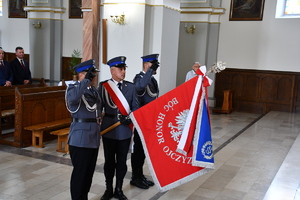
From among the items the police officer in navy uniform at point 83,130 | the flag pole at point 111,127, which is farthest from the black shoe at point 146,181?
the police officer in navy uniform at point 83,130

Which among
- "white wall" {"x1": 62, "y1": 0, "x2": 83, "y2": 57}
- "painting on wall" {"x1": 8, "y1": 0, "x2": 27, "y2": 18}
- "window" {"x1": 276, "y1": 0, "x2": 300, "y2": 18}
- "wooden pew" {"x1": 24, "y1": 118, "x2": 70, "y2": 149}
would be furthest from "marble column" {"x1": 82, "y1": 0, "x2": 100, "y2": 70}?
"painting on wall" {"x1": 8, "y1": 0, "x2": 27, "y2": 18}

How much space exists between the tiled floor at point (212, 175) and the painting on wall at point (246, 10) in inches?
203

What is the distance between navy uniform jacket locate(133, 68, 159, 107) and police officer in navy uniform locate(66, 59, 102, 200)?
2.25 feet

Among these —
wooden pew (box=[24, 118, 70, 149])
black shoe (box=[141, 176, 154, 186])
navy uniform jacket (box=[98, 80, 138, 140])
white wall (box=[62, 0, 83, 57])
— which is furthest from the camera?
white wall (box=[62, 0, 83, 57])

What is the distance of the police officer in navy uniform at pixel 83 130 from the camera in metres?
3.09

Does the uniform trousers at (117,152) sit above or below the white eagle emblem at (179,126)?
below

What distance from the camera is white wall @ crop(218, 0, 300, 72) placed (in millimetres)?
10320

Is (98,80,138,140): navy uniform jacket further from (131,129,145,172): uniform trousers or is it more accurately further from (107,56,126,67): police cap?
(131,129,145,172): uniform trousers

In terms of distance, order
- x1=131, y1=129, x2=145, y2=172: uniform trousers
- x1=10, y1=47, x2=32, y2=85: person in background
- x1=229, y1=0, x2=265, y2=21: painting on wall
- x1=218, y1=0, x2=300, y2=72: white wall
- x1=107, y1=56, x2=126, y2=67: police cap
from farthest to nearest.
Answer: x1=229, y1=0, x2=265, y2=21: painting on wall → x1=218, y1=0, x2=300, y2=72: white wall → x1=10, y1=47, x2=32, y2=85: person in background → x1=131, y1=129, x2=145, y2=172: uniform trousers → x1=107, y1=56, x2=126, y2=67: police cap

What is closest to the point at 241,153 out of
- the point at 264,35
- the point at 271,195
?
the point at 271,195

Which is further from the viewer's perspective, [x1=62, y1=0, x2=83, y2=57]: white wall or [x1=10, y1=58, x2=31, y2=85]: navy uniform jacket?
[x1=62, y1=0, x2=83, y2=57]: white wall

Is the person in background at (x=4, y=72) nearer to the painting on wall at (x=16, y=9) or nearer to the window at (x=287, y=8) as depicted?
the painting on wall at (x=16, y=9)

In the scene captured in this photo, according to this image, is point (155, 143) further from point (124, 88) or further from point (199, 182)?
point (199, 182)

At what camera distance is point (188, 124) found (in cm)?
347
